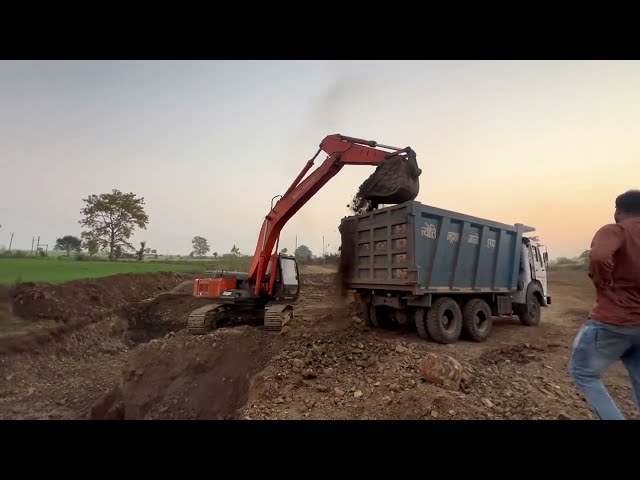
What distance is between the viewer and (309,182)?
8.48m

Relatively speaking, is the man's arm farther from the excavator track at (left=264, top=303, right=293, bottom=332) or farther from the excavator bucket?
the excavator track at (left=264, top=303, right=293, bottom=332)

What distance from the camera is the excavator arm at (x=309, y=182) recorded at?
808 centimetres

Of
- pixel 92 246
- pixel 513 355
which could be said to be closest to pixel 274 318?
pixel 513 355

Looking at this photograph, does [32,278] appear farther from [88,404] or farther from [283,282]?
[283,282]

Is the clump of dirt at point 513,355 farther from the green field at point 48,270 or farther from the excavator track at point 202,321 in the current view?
the green field at point 48,270

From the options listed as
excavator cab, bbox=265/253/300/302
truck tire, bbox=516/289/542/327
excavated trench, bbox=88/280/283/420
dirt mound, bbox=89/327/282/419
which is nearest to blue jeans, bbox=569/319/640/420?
excavated trench, bbox=88/280/283/420

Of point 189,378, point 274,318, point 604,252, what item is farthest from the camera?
point 274,318

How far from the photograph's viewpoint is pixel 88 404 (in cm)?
726

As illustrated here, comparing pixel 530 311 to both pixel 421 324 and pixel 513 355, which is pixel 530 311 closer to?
pixel 513 355

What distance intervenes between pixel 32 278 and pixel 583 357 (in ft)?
49.5

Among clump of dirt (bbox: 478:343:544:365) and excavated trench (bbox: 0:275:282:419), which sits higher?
clump of dirt (bbox: 478:343:544:365)

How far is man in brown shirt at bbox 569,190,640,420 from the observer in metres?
2.77

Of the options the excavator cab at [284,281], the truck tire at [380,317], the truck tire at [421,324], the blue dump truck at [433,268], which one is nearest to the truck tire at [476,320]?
the blue dump truck at [433,268]

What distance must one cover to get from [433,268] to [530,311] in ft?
16.6
